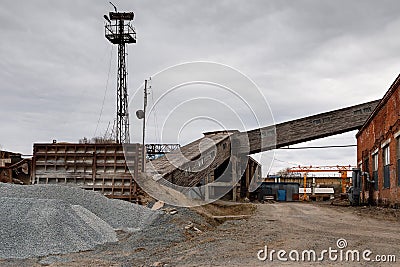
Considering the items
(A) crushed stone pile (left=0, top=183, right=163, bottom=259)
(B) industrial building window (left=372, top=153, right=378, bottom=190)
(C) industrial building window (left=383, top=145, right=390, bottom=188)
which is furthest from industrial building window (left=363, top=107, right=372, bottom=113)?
(A) crushed stone pile (left=0, top=183, right=163, bottom=259)

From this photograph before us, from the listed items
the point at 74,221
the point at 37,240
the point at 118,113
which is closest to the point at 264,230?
the point at 74,221

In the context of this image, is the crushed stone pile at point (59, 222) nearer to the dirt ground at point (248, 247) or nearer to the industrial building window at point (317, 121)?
the dirt ground at point (248, 247)

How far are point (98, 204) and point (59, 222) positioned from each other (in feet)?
11.4

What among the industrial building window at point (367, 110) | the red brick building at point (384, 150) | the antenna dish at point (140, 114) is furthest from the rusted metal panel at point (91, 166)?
the industrial building window at point (367, 110)

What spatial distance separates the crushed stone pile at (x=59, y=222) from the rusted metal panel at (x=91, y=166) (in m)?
4.00

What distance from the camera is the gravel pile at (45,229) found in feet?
35.1

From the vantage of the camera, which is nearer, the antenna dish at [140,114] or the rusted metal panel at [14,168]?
the antenna dish at [140,114]

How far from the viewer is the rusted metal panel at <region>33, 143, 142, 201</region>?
19.9 m

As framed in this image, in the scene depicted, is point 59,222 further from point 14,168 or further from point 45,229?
Result: point 14,168

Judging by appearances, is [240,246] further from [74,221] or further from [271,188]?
[271,188]

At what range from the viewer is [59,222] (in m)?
11.9

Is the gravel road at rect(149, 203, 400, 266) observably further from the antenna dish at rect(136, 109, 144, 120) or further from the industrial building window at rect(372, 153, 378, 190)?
the industrial building window at rect(372, 153, 378, 190)

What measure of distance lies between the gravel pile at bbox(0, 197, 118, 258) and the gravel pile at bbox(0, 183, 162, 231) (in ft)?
4.45

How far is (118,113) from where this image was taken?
108ft
